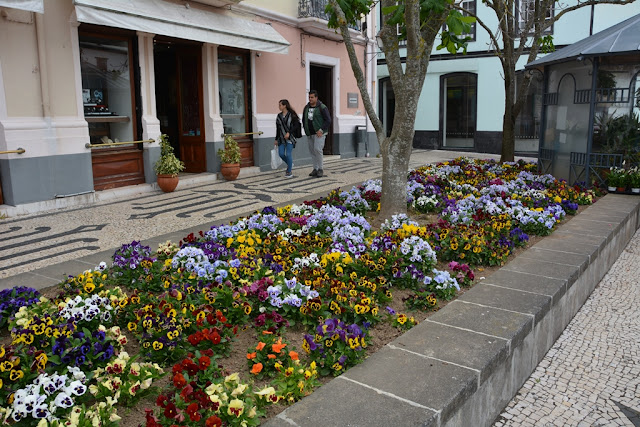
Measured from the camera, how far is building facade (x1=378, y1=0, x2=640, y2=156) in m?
17.9

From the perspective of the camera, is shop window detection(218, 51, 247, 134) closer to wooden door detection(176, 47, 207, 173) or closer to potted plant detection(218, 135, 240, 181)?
wooden door detection(176, 47, 207, 173)

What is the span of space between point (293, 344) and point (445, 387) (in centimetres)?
99

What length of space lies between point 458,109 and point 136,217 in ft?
51.4

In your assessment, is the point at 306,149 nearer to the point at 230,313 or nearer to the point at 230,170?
the point at 230,170

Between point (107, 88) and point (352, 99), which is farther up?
point (352, 99)

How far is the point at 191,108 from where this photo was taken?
11.8 meters

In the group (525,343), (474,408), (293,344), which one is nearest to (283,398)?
(293,344)

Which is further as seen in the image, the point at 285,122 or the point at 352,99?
the point at 352,99

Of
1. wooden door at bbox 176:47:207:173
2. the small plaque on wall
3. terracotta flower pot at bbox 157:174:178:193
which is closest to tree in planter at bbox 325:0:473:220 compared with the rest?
terracotta flower pot at bbox 157:174:178:193

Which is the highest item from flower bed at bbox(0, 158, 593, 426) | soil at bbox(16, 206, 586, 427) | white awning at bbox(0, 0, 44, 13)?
white awning at bbox(0, 0, 44, 13)

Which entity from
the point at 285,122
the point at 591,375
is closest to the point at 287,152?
the point at 285,122

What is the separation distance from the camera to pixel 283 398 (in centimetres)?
247

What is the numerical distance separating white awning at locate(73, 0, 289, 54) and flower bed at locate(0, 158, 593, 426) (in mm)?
4834

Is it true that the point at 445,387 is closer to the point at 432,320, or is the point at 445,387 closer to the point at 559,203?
the point at 432,320
